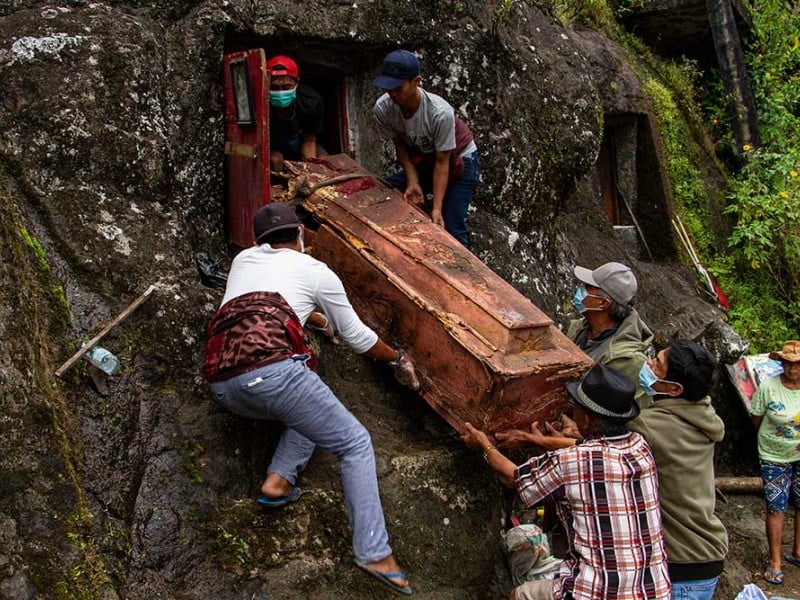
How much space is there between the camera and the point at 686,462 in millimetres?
3562

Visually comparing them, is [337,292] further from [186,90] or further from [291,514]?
[186,90]

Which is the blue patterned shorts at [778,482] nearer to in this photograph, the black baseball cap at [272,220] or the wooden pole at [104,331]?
the black baseball cap at [272,220]

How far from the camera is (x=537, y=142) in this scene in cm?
703

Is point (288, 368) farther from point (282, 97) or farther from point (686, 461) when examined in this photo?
point (282, 97)

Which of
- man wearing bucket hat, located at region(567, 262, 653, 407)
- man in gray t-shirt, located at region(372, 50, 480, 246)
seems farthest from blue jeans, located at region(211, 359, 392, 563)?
man in gray t-shirt, located at region(372, 50, 480, 246)

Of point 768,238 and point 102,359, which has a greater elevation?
point 102,359

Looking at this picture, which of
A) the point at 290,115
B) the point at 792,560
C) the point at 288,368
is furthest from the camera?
the point at 792,560

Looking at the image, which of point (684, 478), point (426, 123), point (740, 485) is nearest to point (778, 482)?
point (740, 485)

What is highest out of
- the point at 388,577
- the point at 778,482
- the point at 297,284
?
the point at 297,284

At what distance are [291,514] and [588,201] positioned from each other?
5.62 metres

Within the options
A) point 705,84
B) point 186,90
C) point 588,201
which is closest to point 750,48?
point 705,84

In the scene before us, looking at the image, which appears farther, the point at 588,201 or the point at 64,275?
the point at 588,201

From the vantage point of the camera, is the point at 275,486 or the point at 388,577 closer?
the point at 388,577

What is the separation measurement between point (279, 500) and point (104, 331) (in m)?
1.26
